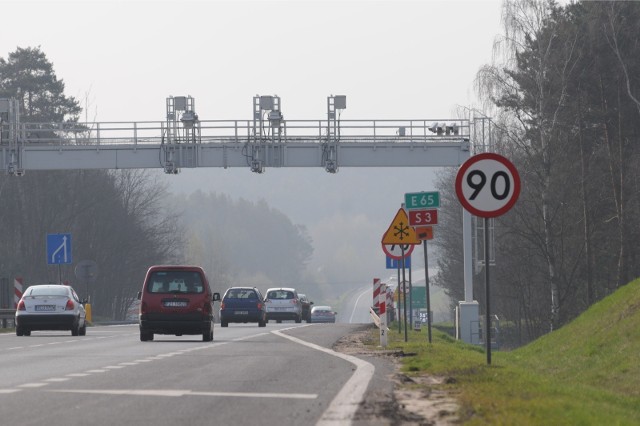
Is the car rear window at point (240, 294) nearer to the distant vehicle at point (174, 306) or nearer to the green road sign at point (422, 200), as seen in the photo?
the distant vehicle at point (174, 306)

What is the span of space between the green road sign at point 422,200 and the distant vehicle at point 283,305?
31.4 metres

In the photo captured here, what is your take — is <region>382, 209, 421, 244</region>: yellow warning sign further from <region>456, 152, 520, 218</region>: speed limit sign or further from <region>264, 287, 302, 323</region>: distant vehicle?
<region>264, 287, 302, 323</region>: distant vehicle

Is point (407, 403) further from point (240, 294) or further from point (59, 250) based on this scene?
point (59, 250)

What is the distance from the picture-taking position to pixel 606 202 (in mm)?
60125

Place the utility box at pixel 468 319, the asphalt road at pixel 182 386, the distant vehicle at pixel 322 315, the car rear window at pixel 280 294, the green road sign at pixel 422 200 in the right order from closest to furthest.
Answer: the asphalt road at pixel 182 386 → the green road sign at pixel 422 200 → the utility box at pixel 468 319 → the car rear window at pixel 280 294 → the distant vehicle at pixel 322 315

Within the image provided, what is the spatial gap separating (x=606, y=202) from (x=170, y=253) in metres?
49.6

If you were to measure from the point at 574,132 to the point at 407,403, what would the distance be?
4698 centimetres

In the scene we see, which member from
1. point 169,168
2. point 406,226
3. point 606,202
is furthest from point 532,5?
point 406,226

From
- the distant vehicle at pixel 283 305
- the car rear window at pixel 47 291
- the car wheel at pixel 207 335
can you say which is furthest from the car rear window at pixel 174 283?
the distant vehicle at pixel 283 305

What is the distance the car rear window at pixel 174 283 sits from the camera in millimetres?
34094

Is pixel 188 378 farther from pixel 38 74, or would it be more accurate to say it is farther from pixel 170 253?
pixel 170 253

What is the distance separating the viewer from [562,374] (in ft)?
85.0

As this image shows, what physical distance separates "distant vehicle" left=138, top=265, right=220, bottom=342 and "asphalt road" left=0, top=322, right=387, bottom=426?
6135mm

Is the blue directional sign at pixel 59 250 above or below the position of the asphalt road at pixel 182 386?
above
